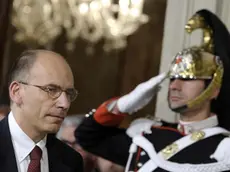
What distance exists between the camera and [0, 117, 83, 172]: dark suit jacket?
55.4 inches

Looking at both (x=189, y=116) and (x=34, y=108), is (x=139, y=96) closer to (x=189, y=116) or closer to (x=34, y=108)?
(x=189, y=116)

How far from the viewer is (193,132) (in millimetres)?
1994

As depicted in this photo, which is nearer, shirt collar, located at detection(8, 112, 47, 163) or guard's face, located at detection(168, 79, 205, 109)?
shirt collar, located at detection(8, 112, 47, 163)

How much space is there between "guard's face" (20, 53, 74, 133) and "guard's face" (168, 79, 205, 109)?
628 mm

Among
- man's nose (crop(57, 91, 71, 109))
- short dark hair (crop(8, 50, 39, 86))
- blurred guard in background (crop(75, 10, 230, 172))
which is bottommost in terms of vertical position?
blurred guard in background (crop(75, 10, 230, 172))

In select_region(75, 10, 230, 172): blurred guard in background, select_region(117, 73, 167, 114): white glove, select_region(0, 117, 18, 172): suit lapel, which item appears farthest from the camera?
select_region(117, 73, 167, 114): white glove

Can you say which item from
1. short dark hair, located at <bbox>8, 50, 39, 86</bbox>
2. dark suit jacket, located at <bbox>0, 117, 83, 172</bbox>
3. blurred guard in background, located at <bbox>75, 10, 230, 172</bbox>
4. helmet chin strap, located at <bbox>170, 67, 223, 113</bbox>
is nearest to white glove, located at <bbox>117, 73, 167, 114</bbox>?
blurred guard in background, located at <bbox>75, 10, 230, 172</bbox>

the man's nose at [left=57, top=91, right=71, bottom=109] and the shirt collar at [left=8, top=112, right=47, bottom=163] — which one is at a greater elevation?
the man's nose at [left=57, top=91, right=71, bottom=109]

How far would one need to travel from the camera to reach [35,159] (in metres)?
1.45

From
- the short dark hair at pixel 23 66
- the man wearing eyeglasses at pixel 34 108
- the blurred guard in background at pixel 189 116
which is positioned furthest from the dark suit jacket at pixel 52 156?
the blurred guard in background at pixel 189 116

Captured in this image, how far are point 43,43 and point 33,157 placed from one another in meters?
3.42

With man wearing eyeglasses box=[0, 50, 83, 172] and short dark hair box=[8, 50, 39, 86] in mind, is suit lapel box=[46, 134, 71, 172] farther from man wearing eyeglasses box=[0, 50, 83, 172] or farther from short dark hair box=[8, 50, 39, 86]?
short dark hair box=[8, 50, 39, 86]

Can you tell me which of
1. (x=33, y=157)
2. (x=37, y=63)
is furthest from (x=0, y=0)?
(x=33, y=157)

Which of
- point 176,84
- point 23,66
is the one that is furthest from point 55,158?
point 176,84
